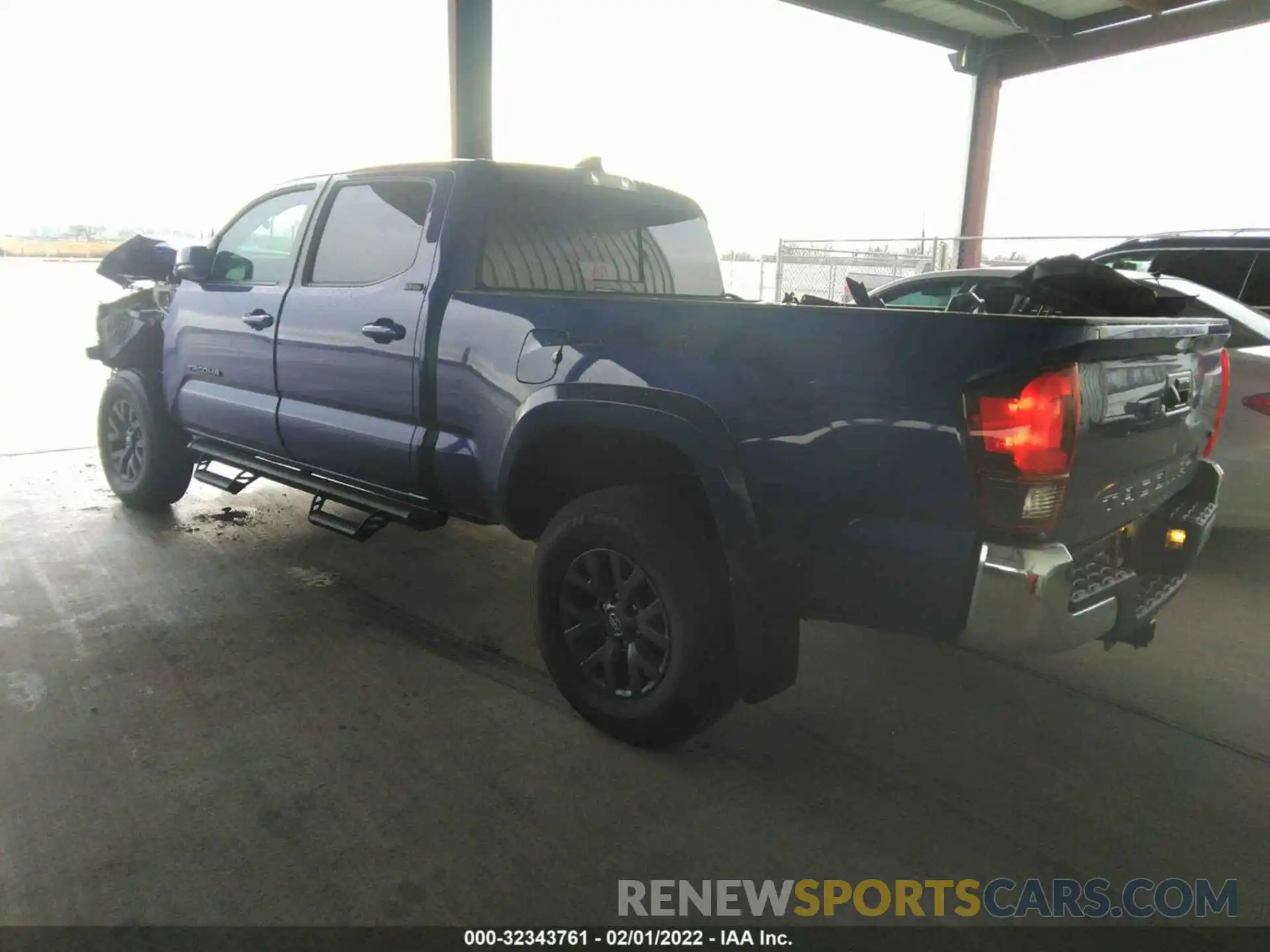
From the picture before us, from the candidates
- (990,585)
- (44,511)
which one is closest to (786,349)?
(990,585)

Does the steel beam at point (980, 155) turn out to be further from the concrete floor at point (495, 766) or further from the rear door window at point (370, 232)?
the rear door window at point (370, 232)

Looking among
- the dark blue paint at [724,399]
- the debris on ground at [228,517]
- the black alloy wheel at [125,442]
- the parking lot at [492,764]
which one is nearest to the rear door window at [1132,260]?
the parking lot at [492,764]

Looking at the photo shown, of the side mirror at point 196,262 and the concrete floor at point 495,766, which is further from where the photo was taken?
the side mirror at point 196,262

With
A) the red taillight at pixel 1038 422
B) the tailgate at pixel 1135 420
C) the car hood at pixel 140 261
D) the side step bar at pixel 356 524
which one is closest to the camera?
the red taillight at pixel 1038 422

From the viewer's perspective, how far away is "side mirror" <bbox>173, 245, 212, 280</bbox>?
14.3 feet

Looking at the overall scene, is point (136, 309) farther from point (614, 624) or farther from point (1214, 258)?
point (1214, 258)

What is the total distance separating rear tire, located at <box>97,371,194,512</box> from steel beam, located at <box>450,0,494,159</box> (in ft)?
11.8

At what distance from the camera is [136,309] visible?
502 cm

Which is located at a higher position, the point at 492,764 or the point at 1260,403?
the point at 1260,403

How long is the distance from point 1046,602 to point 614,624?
1.23m

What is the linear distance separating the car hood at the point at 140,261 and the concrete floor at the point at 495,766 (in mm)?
2294

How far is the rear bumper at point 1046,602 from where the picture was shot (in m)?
1.95

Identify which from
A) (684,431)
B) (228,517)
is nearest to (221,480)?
(228,517)

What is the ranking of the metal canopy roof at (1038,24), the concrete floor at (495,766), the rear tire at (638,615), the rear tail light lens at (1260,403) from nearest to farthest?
the concrete floor at (495,766)
the rear tire at (638,615)
the rear tail light lens at (1260,403)
the metal canopy roof at (1038,24)
